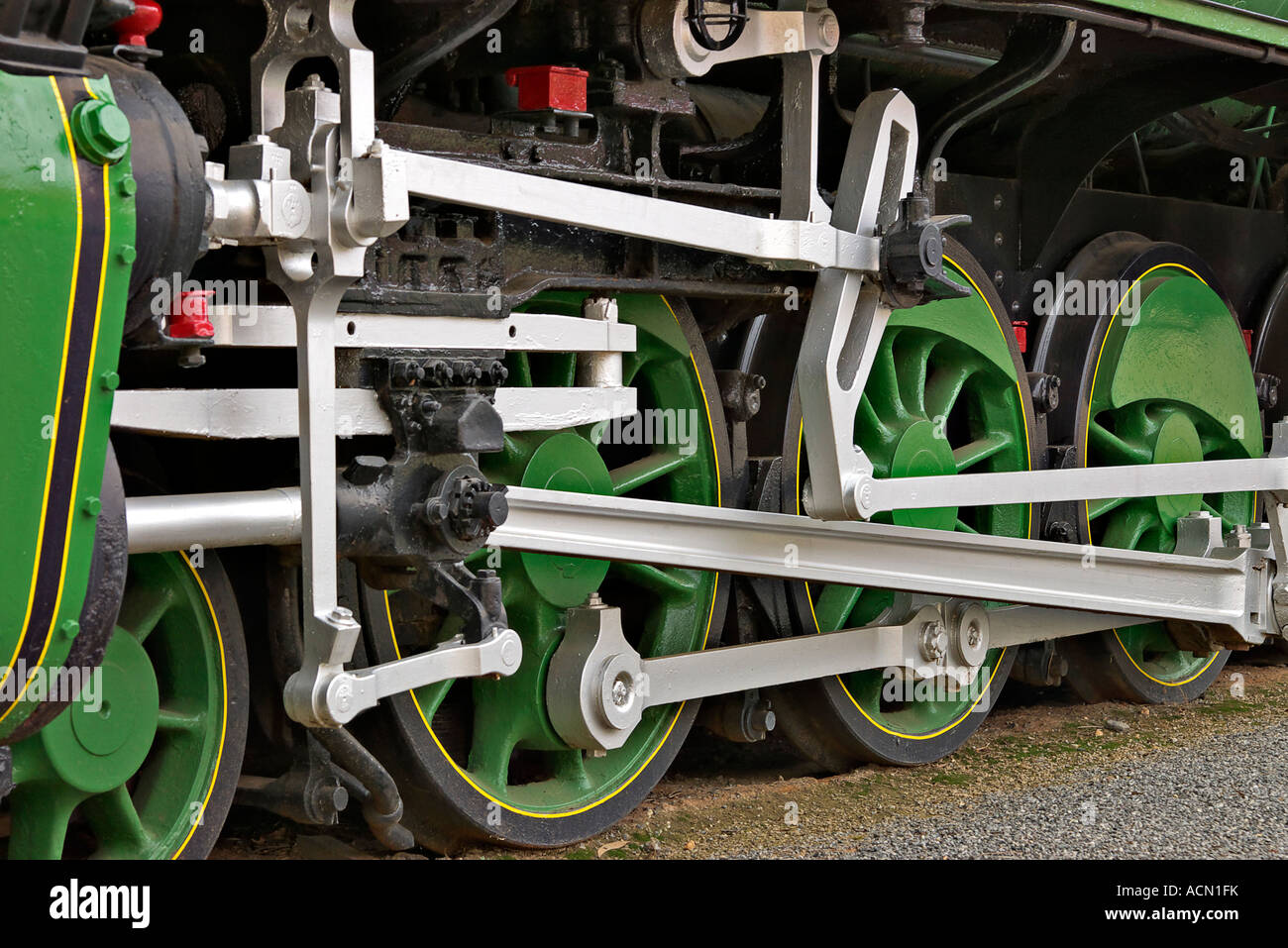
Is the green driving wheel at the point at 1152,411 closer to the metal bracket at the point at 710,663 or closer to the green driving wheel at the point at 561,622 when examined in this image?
the metal bracket at the point at 710,663

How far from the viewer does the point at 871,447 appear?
427cm

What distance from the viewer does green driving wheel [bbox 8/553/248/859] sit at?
2.81 metres

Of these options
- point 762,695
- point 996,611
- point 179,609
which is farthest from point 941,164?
point 179,609

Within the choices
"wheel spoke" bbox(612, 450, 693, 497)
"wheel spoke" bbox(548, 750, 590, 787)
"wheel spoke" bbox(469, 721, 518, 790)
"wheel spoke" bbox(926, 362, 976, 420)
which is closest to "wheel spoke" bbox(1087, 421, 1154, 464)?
"wheel spoke" bbox(926, 362, 976, 420)

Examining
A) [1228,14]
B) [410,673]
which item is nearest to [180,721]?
[410,673]

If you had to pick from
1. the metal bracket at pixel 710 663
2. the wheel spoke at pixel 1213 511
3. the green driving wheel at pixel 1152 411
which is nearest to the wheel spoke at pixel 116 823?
the metal bracket at pixel 710 663

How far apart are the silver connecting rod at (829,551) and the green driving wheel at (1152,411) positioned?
0.26 meters

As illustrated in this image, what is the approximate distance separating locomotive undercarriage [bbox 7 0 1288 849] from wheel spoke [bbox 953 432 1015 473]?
0.7 inches

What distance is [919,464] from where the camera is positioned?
14.1 feet

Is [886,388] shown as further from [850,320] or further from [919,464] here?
[850,320]

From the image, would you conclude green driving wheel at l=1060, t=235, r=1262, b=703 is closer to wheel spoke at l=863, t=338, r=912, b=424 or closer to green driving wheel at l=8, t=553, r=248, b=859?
wheel spoke at l=863, t=338, r=912, b=424

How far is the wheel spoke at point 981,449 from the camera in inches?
181

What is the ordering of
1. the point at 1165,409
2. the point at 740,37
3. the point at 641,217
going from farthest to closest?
the point at 1165,409, the point at 740,37, the point at 641,217

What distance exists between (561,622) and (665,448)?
52cm
